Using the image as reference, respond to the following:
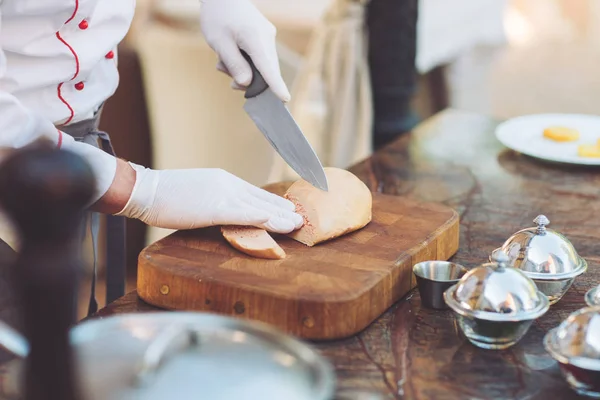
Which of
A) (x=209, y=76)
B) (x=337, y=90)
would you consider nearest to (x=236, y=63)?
(x=337, y=90)

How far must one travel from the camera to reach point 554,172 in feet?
6.63

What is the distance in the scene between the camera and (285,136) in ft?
5.27

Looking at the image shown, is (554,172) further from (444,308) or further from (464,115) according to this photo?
(444,308)

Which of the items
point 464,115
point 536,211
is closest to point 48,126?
point 536,211

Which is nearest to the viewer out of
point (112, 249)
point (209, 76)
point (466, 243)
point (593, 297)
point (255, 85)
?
point (593, 297)

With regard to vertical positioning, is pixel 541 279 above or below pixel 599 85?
above

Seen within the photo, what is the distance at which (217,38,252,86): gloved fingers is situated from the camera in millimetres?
1796

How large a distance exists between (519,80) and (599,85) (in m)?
0.61

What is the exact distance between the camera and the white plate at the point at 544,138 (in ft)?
6.76

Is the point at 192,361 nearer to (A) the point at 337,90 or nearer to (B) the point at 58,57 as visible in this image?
(B) the point at 58,57

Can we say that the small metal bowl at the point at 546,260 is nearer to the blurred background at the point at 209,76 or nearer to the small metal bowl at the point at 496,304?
the small metal bowl at the point at 496,304

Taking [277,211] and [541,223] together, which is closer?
[541,223]

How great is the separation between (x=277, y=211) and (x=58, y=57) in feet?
1.80

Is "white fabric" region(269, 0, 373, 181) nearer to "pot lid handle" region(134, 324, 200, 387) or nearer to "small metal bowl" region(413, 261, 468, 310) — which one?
"small metal bowl" region(413, 261, 468, 310)
